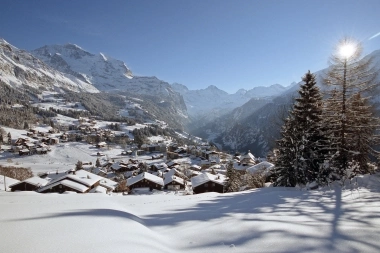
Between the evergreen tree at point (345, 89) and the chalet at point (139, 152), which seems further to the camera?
the chalet at point (139, 152)

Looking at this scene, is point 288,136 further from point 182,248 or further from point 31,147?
point 31,147

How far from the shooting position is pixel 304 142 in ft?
50.1

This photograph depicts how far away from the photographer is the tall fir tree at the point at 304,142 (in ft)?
49.6

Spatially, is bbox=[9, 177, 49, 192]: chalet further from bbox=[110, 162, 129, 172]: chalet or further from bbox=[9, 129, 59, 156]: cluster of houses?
bbox=[9, 129, 59, 156]: cluster of houses

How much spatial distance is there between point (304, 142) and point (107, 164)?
231 feet

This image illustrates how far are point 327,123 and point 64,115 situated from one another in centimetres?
19170

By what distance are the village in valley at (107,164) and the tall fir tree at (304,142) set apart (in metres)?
5.01

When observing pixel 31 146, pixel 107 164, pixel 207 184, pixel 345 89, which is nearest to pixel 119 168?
pixel 107 164

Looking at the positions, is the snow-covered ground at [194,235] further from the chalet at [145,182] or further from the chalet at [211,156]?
the chalet at [211,156]

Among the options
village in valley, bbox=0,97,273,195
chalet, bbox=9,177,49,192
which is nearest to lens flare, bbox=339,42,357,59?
village in valley, bbox=0,97,273,195

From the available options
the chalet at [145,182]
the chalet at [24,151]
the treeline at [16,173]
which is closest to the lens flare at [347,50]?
the chalet at [145,182]

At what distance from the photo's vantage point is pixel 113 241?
320 cm

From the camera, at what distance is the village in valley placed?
35694 mm

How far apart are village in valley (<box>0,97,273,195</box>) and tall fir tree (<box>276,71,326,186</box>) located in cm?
501
